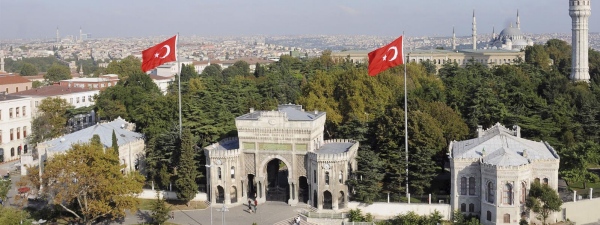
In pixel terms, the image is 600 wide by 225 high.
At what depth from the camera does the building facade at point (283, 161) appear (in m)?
38.8

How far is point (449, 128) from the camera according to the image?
44438 mm

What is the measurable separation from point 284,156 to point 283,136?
1237 millimetres

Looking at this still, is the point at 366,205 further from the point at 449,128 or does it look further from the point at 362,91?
the point at 362,91

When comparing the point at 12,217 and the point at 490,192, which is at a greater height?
the point at 490,192

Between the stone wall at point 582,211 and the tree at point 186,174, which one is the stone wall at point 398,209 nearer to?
the stone wall at point 582,211

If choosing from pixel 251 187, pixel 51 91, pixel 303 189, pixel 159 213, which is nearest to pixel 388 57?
pixel 303 189

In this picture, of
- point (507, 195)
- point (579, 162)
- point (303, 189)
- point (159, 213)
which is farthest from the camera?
point (303, 189)

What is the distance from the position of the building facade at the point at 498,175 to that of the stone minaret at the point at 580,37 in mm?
37778

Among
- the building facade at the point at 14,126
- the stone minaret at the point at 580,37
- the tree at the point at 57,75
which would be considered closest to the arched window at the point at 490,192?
the stone minaret at the point at 580,37

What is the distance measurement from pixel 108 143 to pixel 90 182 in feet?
34.6

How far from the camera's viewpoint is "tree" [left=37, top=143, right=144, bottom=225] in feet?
116

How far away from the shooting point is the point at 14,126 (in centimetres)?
6091

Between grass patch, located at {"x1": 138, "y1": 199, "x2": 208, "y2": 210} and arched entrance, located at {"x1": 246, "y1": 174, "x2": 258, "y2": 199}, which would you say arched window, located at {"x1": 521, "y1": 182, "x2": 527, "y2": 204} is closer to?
arched entrance, located at {"x1": 246, "y1": 174, "x2": 258, "y2": 199}

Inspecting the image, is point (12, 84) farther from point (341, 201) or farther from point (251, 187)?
point (341, 201)
